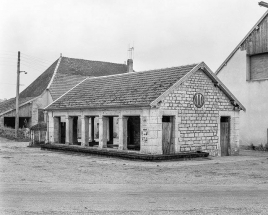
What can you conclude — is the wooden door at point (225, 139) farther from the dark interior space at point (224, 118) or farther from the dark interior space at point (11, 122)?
the dark interior space at point (11, 122)

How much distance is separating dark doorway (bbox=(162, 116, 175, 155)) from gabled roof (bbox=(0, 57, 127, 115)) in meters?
22.2

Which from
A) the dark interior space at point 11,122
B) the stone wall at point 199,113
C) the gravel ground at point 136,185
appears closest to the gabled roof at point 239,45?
the stone wall at point 199,113

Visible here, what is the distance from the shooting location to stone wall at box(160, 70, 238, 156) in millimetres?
22312

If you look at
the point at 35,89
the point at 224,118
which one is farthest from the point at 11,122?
the point at 224,118

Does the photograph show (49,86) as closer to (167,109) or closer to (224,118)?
(224,118)

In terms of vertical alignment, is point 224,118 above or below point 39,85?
below

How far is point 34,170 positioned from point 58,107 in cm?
Result: 1186

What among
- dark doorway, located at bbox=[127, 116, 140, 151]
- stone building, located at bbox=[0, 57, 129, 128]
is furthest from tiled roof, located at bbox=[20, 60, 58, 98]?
dark doorway, located at bbox=[127, 116, 140, 151]

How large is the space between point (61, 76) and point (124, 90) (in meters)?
21.3

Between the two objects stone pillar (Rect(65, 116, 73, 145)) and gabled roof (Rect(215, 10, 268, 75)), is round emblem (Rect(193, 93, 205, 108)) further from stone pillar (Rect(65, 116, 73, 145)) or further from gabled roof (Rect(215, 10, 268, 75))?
gabled roof (Rect(215, 10, 268, 75))

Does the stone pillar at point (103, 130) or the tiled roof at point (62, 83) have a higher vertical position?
the tiled roof at point (62, 83)

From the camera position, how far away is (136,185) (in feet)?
41.7

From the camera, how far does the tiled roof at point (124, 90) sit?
22312mm

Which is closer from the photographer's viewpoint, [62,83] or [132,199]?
[132,199]
